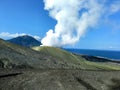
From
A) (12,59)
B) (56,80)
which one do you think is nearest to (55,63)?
(12,59)

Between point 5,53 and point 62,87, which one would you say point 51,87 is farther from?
point 5,53

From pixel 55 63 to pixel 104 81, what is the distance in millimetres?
40921

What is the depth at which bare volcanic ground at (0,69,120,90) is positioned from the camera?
35.3 metres

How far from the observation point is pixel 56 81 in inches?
1458

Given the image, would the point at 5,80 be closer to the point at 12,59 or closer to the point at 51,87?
the point at 51,87

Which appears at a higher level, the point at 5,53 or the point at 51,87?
the point at 5,53

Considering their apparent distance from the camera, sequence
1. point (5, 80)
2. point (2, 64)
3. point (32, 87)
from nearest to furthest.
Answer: point (32, 87) < point (5, 80) < point (2, 64)

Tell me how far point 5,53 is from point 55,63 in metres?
20.8

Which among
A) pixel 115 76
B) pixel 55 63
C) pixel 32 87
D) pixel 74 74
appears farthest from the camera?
pixel 55 63

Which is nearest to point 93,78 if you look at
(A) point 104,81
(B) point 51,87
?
(A) point 104,81

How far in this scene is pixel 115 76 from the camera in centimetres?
4559

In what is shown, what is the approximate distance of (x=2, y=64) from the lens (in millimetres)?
62438

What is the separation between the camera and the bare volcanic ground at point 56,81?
116 ft

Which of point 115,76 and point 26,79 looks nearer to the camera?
point 26,79
